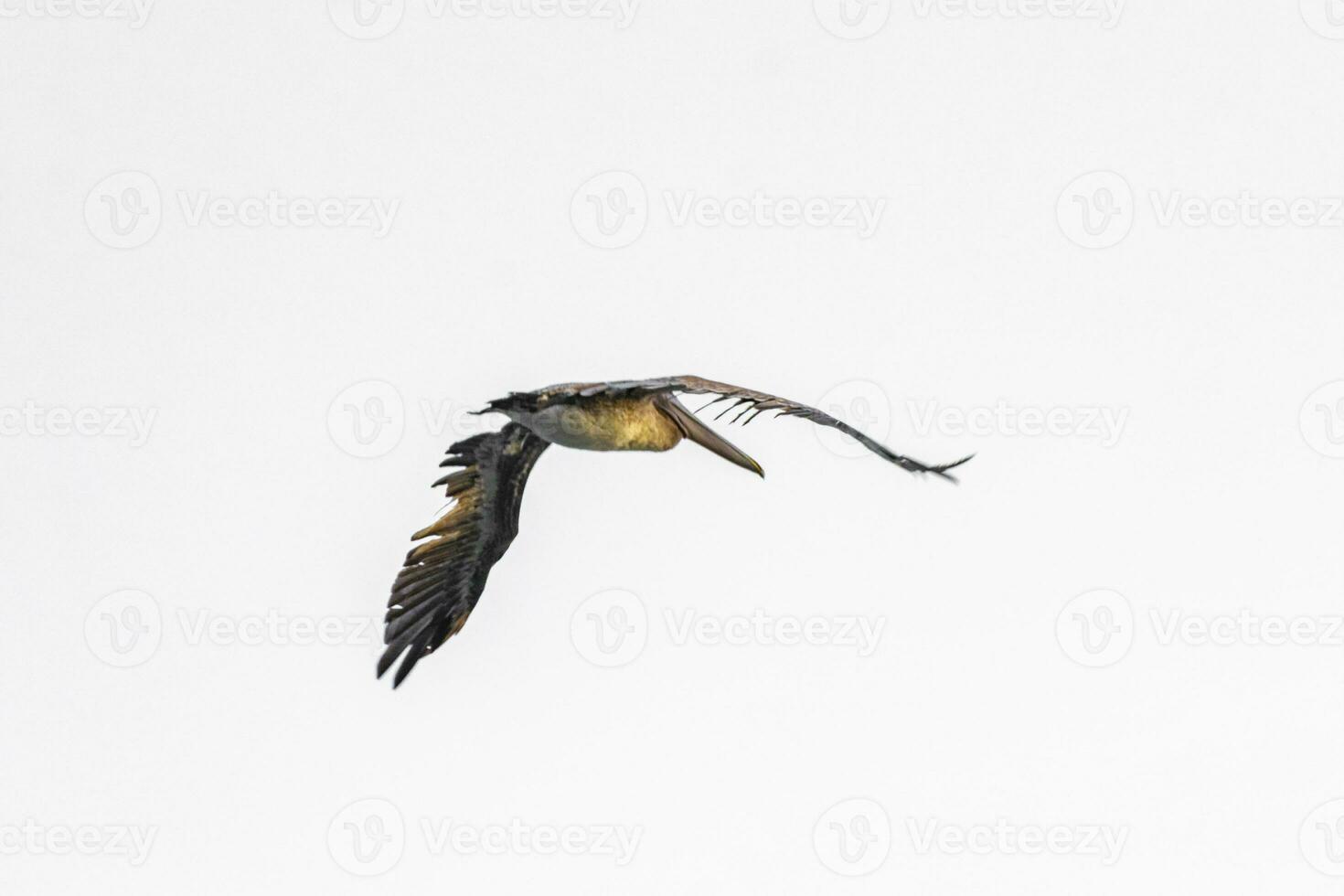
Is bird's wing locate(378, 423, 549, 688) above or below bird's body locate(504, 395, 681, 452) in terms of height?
below

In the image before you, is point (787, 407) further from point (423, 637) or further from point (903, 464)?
point (423, 637)

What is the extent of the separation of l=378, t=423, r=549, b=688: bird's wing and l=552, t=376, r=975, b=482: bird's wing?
331 centimetres

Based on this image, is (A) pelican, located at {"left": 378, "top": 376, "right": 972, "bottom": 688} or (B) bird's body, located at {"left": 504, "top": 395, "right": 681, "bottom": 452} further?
(A) pelican, located at {"left": 378, "top": 376, "right": 972, "bottom": 688}

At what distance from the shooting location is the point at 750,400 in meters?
16.0

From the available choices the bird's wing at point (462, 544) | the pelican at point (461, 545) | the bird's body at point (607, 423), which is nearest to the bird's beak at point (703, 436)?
the bird's body at point (607, 423)

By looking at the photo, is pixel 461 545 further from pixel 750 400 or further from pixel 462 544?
pixel 750 400

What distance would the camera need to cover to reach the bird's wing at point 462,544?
20.5 m

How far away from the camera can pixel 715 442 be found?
17.7 metres

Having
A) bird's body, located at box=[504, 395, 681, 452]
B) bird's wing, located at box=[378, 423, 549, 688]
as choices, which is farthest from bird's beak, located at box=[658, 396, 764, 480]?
bird's wing, located at box=[378, 423, 549, 688]

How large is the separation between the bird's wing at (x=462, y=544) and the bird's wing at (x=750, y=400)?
3310mm

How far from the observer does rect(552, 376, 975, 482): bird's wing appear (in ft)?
52.0

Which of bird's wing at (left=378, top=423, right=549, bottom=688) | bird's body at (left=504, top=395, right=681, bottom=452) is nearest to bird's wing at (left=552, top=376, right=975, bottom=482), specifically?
bird's body at (left=504, top=395, right=681, bottom=452)

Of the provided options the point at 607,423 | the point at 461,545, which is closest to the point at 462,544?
the point at 461,545

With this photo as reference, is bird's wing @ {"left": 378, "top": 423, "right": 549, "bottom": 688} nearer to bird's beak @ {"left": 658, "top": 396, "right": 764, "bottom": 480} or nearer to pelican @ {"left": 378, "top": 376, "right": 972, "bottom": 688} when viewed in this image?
pelican @ {"left": 378, "top": 376, "right": 972, "bottom": 688}
